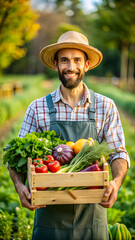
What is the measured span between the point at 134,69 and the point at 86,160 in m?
48.3

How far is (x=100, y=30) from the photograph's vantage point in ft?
114

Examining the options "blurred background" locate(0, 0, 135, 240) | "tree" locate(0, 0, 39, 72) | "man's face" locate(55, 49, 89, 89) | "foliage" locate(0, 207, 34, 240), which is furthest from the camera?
"tree" locate(0, 0, 39, 72)

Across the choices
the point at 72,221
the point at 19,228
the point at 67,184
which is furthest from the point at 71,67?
the point at 19,228

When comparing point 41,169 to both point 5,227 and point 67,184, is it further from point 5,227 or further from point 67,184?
point 5,227

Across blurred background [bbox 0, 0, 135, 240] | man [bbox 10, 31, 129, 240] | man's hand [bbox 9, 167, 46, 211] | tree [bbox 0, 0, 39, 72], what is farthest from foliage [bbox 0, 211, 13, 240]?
tree [bbox 0, 0, 39, 72]

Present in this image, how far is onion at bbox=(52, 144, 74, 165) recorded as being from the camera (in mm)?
1975

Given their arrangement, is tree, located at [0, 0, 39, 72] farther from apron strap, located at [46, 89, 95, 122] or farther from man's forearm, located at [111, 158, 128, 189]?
man's forearm, located at [111, 158, 128, 189]

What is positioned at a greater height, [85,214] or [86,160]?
[86,160]

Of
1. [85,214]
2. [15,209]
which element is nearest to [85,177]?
[85,214]

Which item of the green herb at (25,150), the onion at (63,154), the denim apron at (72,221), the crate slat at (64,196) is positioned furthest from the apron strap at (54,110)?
the crate slat at (64,196)

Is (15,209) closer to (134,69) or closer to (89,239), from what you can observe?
(89,239)

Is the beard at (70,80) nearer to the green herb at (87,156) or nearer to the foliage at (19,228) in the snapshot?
the green herb at (87,156)

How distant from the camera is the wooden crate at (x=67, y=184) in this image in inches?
70.2

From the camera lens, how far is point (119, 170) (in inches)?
87.0
